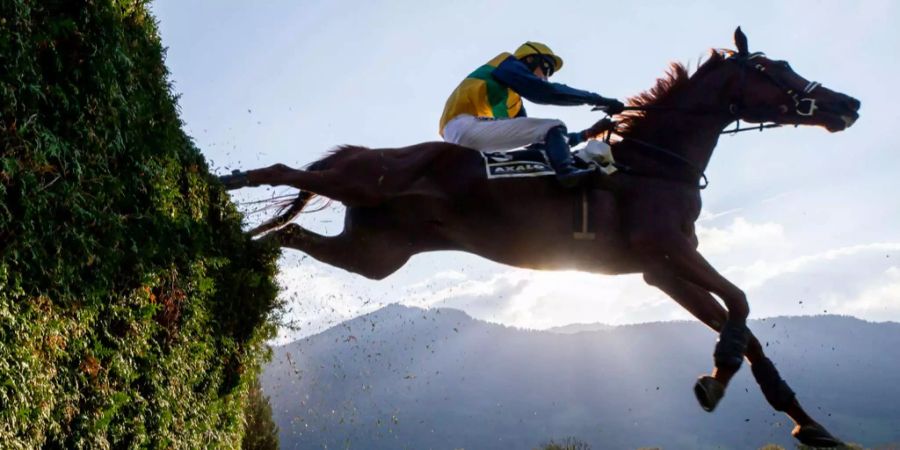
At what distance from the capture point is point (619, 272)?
24.8 ft

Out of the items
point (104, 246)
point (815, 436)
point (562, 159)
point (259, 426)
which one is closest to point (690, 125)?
point (562, 159)

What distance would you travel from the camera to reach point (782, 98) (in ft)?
25.0

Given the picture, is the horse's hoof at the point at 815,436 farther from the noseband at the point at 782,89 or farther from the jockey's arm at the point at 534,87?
the jockey's arm at the point at 534,87

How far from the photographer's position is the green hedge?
3.59 m

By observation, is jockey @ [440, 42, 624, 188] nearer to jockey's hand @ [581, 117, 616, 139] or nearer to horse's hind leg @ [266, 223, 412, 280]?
jockey's hand @ [581, 117, 616, 139]

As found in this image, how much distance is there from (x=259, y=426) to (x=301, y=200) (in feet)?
16.3

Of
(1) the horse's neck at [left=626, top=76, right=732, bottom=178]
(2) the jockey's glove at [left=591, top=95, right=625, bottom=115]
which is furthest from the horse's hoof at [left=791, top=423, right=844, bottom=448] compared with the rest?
(2) the jockey's glove at [left=591, top=95, right=625, bottom=115]

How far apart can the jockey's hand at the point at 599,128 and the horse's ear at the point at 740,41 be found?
153 cm

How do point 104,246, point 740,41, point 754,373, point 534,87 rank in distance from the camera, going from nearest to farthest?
point 104,246 < point 534,87 < point 754,373 < point 740,41

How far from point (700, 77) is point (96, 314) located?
243 inches

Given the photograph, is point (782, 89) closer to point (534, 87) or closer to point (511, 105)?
point (534, 87)

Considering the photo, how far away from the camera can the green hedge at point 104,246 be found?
3588 mm

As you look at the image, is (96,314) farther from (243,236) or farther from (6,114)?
(243,236)

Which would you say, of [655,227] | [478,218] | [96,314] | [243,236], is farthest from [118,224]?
[655,227]
